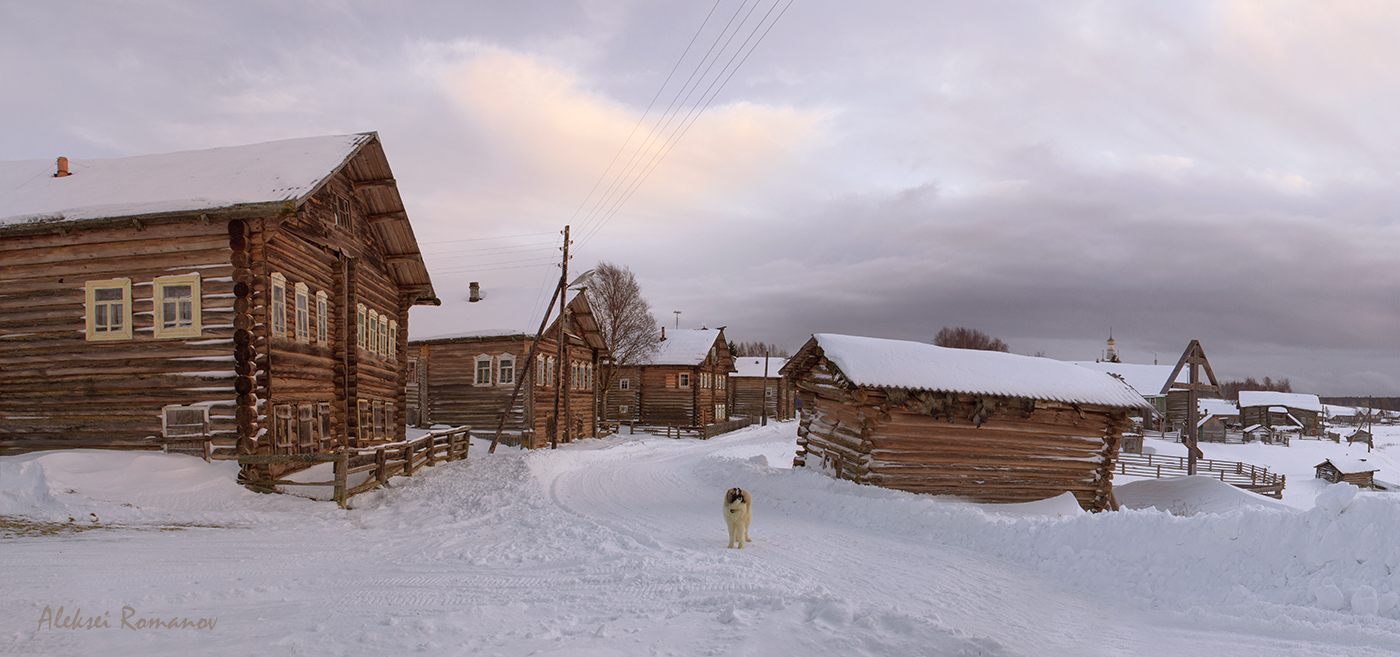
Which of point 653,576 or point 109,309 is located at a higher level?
point 109,309

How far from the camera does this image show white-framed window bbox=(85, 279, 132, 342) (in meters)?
14.4

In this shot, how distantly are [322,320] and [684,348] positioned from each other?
3403cm

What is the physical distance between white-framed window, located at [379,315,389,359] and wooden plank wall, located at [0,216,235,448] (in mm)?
7577

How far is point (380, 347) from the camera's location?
71.5ft

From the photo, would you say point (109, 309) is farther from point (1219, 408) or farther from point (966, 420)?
point (1219, 408)

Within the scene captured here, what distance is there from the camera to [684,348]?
50.4 m

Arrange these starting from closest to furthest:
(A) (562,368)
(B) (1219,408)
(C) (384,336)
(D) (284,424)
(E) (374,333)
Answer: (D) (284,424), (E) (374,333), (C) (384,336), (A) (562,368), (B) (1219,408)

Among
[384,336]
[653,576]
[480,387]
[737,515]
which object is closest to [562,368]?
[480,387]

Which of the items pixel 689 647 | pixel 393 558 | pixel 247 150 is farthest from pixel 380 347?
pixel 689 647

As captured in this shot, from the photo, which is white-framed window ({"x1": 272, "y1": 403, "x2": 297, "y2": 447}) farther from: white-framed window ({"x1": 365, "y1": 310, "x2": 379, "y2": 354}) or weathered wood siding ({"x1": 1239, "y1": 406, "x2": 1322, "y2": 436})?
weathered wood siding ({"x1": 1239, "y1": 406, "x2": 1322, "y2": 436})

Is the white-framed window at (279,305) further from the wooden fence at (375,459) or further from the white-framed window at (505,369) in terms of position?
the white-framed window at (505,369)

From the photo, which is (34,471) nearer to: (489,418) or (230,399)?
(230,399)

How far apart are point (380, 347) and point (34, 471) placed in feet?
33.5

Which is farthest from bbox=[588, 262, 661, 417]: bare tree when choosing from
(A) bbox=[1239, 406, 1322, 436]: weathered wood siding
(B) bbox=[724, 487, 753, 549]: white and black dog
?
(A) bbox=[1239, 406, 1322, 436]: weathered wood siding
